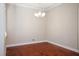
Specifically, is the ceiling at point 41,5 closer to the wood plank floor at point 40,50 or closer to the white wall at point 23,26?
the white wall at point 23,26

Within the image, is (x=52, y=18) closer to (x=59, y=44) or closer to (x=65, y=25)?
(x=65, y=25)

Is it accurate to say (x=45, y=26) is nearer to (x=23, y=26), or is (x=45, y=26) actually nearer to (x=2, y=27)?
(x=23, y=26)

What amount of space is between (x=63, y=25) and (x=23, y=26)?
25.0 inches

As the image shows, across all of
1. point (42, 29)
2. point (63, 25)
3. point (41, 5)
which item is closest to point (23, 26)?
A: point (42, 29)

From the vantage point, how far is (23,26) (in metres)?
1.39

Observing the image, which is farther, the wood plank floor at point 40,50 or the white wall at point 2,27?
the wood plank floor at point 40,50

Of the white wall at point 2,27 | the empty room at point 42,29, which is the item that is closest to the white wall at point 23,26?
the empty room at point 42,29

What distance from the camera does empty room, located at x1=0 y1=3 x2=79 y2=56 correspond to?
1.24 metres

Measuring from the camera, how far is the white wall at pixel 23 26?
1.26 metres

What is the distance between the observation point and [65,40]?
4.41 feet

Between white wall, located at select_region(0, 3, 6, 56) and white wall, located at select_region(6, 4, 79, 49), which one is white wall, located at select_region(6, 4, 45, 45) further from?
white wall, located at select_region(0, 3, 6, 56)

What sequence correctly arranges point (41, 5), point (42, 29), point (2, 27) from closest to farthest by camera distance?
point (2, 27) < point (41, 5) < point (42, 29)

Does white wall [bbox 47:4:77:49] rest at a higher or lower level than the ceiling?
lower

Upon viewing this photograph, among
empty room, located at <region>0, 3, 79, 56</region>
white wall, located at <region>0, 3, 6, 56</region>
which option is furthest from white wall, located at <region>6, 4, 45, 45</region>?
white wall, located at <region>0, 3, 6, 56</region>
